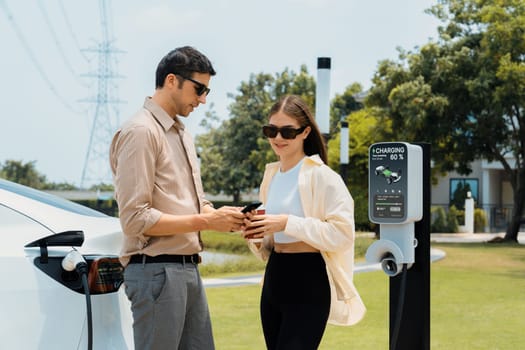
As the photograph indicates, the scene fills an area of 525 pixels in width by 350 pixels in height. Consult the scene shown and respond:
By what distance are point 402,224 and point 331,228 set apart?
666mm

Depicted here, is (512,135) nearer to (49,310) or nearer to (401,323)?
(401,323)

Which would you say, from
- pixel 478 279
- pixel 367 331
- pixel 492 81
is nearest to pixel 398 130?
pixel 492 81

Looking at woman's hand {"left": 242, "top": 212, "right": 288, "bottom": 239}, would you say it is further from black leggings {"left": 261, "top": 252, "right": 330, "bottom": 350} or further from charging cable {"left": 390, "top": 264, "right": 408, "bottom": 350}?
charging cable {"left": 390, "top": 264, "right": 408, "bottom": 350}

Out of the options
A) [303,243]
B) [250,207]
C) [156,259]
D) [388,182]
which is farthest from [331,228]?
[156,259]

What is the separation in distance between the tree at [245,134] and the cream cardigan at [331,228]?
1630 inches

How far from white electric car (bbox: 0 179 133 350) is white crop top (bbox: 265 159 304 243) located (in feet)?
2.94

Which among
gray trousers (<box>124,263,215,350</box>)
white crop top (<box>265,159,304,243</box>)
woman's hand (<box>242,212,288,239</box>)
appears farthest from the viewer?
white crop top (<box>265,159,304,243</box>)

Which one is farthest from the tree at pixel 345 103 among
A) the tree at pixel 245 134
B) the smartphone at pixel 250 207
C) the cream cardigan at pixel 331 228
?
the smartphone at pixel 250 207

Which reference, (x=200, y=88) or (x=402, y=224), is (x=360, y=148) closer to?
(x=402, y=224)

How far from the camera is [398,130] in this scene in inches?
1024

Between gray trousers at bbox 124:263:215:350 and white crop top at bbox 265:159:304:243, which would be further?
white crop top at bbox 265:159:304:243

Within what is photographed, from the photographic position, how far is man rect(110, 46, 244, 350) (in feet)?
10.1

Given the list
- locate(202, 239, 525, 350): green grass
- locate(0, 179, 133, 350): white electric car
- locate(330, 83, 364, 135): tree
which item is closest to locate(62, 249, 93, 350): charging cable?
locate(0, 179, 133, 350): white electric car

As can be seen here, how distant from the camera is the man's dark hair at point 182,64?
3248 millimetres
